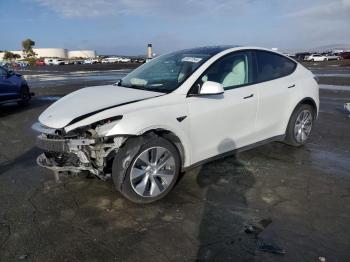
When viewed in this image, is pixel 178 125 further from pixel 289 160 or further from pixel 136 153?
pixel 289 160

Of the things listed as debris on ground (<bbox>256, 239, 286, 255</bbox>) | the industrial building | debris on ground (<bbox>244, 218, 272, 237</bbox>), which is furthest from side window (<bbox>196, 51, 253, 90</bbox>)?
the industrial building

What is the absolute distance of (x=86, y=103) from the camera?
4.24 m

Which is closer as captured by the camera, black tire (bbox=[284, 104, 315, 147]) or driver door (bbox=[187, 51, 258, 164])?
driver door (bbox=[187, 51, 258, 164])

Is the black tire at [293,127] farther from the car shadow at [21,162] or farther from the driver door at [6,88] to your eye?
the driver door at [6,88]

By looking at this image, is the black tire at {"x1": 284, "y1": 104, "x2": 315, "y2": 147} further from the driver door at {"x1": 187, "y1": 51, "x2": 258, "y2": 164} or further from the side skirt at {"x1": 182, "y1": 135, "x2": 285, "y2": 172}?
the driver door at {"x1": 187, "y1": 51, "x2": 258, "y2": 164}

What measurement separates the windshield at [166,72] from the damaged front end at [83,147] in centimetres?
101

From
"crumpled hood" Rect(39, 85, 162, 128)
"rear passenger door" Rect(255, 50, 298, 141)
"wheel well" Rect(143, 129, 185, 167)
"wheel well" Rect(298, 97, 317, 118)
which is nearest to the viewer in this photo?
"crumpled hood" Rect(39, 85, 162, 128)

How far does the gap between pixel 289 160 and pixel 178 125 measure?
238 centimetres

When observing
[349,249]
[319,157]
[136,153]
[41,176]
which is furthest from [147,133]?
[319,157]

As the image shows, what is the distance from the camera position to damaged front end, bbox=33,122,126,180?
153 inches

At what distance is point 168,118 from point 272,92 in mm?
2053

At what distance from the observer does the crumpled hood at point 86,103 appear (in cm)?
399

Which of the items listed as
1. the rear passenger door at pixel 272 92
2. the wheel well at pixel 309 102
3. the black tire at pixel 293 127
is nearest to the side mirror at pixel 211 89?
the rear passenger door at pixel 272 92

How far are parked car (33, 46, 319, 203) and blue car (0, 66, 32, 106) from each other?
277 inches
